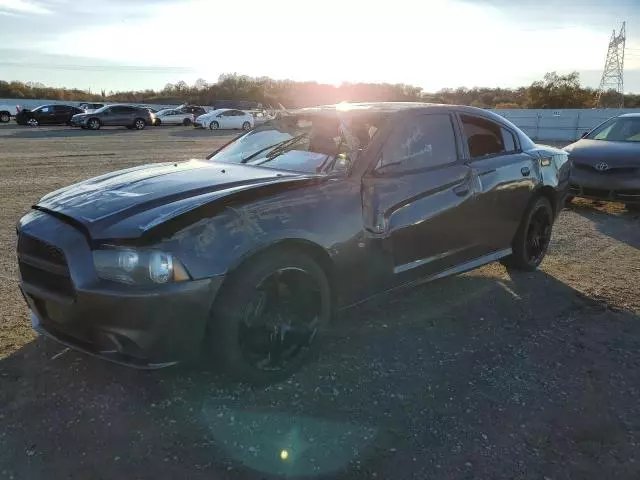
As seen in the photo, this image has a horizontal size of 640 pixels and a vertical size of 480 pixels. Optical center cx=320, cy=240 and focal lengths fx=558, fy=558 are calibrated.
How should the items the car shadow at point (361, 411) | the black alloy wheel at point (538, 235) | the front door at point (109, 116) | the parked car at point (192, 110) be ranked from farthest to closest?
the parked car at point (192, 110) < the front door at point (109, 116) < the black alloy wheel at point (538, 235) < the car shadow at point (361, 411)

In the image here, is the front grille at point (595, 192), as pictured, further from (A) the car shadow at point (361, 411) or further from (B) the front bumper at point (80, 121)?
(B) the front bumper at point (80, 121)

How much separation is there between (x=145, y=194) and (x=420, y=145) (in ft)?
6.72

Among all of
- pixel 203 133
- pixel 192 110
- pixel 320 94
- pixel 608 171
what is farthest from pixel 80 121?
pixel 320 94

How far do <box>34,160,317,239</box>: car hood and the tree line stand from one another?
49.6 meters

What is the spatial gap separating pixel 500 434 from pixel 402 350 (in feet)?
3.37

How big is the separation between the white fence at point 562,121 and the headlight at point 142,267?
91.9 feet

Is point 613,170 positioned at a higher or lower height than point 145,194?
lower

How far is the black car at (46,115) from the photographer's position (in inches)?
1294

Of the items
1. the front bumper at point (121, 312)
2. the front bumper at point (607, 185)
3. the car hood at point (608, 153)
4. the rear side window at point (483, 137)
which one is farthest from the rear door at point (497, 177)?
the car hood at point (608, 153)

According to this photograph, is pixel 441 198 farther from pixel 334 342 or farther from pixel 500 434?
pixel 500 434

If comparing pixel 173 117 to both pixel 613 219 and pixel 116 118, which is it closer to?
pixel 116 118

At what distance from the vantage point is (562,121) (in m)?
28.6

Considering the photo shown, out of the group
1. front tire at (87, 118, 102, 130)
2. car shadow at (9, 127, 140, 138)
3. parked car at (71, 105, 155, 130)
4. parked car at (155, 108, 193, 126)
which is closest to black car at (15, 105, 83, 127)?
parked car at (71, 105, 155, 130)

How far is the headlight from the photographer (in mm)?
2814
